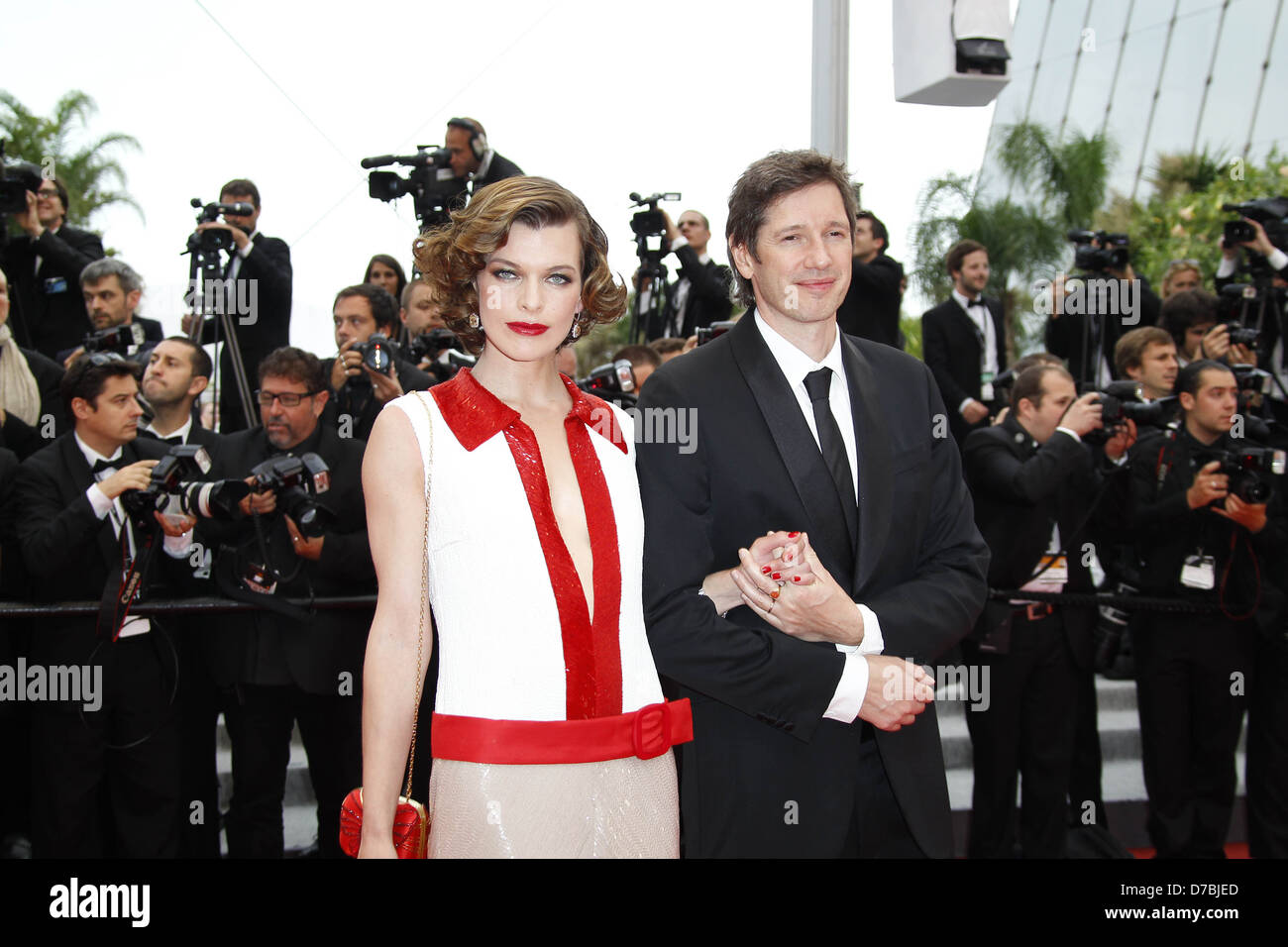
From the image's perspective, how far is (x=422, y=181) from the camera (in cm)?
444

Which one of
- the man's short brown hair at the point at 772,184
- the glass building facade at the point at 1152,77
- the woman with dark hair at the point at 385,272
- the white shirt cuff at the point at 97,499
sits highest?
the glass building facade at the point at 1152,77

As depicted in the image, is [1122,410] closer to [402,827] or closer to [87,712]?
[402,827]

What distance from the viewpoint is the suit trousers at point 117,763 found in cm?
357

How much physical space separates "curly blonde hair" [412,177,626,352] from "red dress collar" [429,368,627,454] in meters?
0.13

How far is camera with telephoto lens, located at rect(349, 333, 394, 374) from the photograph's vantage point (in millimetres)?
3873

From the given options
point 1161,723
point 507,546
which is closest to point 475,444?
point 507,546

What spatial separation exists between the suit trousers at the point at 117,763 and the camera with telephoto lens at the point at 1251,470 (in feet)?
11.8

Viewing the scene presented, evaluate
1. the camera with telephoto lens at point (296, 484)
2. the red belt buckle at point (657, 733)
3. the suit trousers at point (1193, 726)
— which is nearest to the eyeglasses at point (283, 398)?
the camera with telephoto lens at point (296, 484)

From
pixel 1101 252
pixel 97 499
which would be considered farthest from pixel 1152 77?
pixel 97 499

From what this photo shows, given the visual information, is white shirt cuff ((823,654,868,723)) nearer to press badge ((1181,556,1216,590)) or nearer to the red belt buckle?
the red belt buckle

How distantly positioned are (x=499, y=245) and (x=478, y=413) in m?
0.27

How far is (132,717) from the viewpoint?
3.60 metres

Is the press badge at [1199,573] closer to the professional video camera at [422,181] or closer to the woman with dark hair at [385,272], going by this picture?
the professional video camera at [422,181]

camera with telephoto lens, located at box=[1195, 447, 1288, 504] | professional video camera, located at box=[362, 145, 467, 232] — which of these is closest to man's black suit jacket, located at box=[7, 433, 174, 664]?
professional video camera, located at box=[362, 145, 467, 232]
